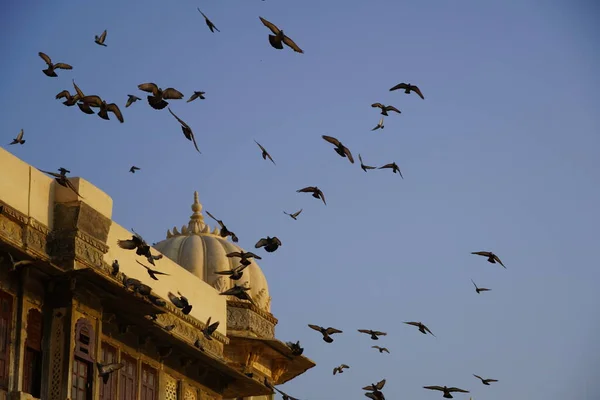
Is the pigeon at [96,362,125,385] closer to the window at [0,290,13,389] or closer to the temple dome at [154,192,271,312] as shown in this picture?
the window at [0,290,13,389]

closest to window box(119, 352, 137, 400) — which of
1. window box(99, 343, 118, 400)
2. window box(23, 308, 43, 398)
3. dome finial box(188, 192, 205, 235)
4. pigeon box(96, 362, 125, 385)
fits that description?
window box(99, 343, 118, 400)

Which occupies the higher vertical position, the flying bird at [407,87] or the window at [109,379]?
the flying bird at [407,87]

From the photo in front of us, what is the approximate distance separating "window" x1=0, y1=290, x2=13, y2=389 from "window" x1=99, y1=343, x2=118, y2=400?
271 centimetres

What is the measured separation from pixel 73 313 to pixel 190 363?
5128mm

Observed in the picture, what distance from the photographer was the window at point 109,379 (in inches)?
1125

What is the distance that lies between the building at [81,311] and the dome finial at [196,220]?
10793mm

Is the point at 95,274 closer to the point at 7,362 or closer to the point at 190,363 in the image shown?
the point at 7,362

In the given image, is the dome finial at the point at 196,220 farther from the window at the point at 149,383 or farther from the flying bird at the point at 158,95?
the flying bird at the point at 158,95

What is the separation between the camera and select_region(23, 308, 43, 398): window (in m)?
26.7

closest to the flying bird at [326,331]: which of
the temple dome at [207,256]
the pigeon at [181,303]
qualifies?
the pigeon at [181,303]

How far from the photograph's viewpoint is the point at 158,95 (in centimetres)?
2580

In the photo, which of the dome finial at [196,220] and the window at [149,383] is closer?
the window at [149,383]

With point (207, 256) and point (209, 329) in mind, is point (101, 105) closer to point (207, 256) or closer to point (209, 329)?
point (209, 329)

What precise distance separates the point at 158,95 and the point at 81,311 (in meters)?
4.36
